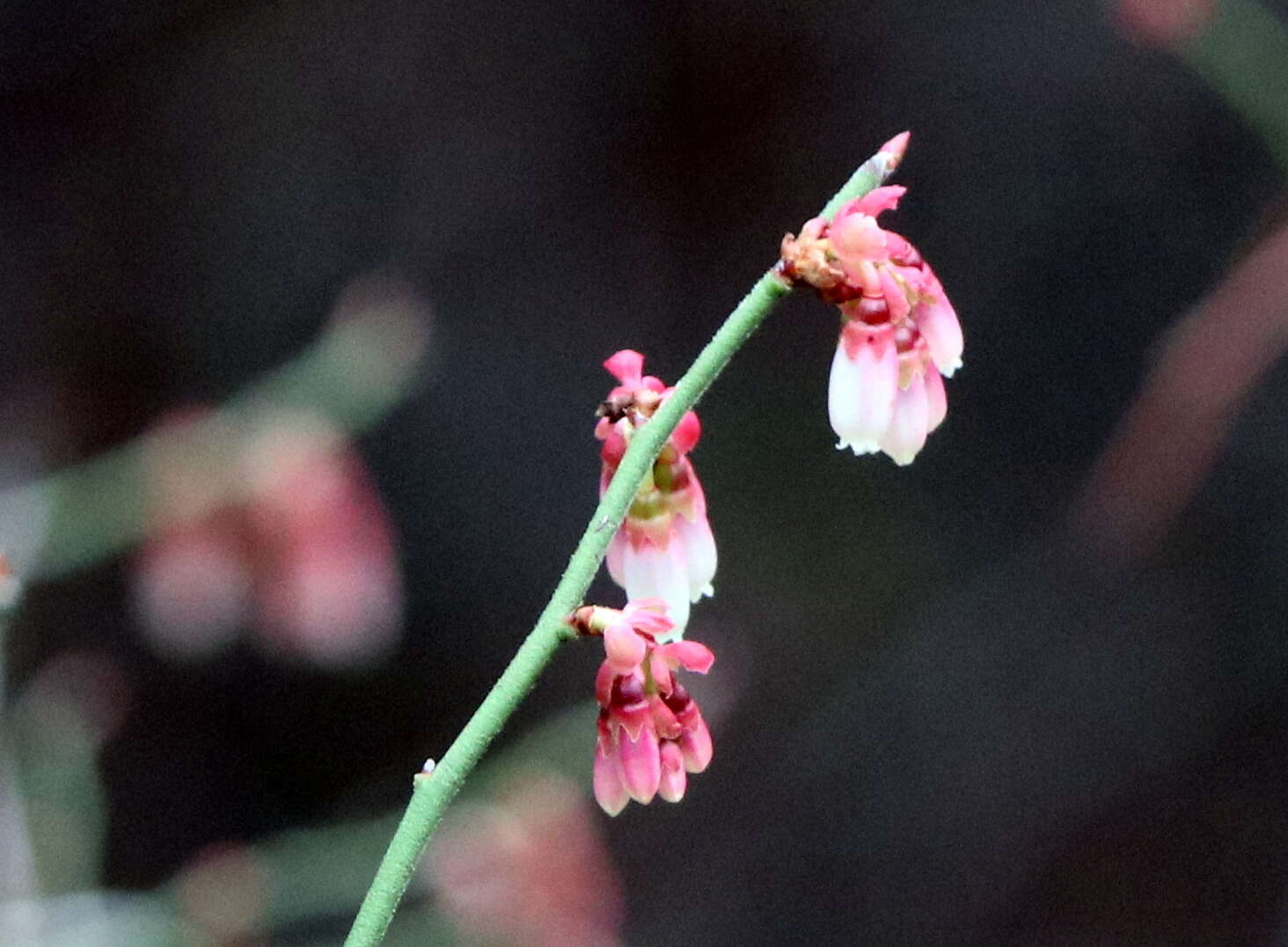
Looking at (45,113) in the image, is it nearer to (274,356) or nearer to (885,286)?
(274,356)

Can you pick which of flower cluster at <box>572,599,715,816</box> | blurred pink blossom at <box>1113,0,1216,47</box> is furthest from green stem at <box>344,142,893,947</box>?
blurred pink blossom at <box>1113,0,1216,47</box>

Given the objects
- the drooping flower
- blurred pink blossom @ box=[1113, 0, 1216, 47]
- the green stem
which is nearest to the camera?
the green stem

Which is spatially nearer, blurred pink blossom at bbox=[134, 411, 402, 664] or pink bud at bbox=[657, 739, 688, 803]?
pink bud at bbox=[657, 739, 688, 803]

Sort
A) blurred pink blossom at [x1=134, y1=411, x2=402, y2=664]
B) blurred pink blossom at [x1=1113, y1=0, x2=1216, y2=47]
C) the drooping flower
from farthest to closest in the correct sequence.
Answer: blurred pink blossom at [x1=1113, y1=0, x2=1216, y2=47]
blurred pink blossom at [x1=134, y1=411, x2=402, y2=664]
the drooping flower

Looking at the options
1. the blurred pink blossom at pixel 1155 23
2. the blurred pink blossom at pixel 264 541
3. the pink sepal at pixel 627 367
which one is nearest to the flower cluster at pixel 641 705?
the pink sepal at pixel 627 367

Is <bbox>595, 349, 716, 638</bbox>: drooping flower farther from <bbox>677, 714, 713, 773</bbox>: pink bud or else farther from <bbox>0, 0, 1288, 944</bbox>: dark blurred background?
<bbox>0, 0, 1288, 944</bbox>: dark blurred background

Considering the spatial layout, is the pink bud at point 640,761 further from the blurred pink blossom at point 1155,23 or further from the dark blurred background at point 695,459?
the blurred pink blossom at point 1155,23
